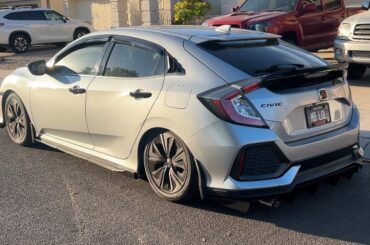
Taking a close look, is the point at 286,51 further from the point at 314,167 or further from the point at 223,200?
the point at 223,200

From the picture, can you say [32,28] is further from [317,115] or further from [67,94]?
[317,115]

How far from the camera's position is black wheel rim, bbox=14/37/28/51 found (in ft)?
69.5

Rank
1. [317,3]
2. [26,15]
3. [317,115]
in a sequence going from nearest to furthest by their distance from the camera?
1. [317,115]
2. [317,3]
3. [26,15]

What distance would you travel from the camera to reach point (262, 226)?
14.1 feet

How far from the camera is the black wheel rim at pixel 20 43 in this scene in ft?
69.5

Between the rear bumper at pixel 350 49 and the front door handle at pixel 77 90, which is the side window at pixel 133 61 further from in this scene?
the rear bumper at pixel 350 49

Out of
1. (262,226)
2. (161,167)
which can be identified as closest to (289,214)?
(262,226)

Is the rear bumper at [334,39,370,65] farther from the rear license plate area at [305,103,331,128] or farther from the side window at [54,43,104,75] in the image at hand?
the side window at [54,43,104,75]

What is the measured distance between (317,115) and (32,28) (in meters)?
18.8

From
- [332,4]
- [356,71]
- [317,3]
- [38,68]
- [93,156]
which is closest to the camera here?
[93,156]

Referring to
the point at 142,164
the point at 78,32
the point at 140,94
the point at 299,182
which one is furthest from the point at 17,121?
the point at 78,32

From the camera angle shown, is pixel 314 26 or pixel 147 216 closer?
pixel 147 216

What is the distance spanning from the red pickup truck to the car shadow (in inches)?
256

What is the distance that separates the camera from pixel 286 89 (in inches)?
171
